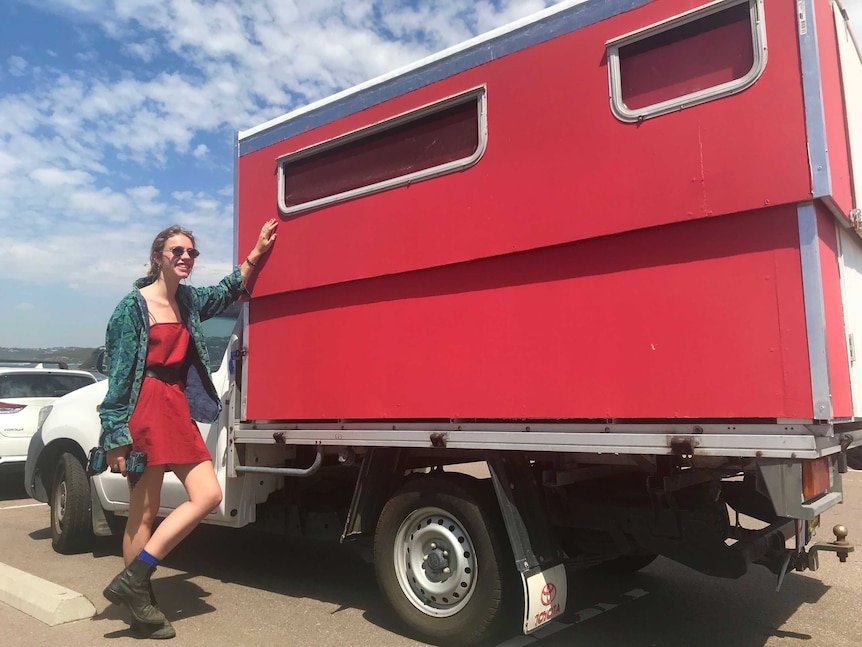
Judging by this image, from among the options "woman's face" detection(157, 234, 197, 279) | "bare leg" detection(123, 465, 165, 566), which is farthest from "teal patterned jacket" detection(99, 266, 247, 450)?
"bare leg" detection(123, 465, 165, 566)

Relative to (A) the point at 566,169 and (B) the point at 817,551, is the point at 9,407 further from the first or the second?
(B) the point at 817,551

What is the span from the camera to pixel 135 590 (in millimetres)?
3611

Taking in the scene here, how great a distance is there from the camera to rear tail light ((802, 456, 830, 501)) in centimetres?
272

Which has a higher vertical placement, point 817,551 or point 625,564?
point 817,551

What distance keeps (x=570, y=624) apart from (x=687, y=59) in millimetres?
3076

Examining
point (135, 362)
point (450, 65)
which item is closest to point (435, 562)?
point (135, 362)

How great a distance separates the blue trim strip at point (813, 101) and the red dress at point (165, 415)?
10.5ft

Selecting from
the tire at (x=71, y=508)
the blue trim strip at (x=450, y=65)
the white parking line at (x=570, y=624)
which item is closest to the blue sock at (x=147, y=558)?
the white parking line at (x=570, y=624)

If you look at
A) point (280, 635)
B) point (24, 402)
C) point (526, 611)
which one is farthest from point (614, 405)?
point (24, 402)

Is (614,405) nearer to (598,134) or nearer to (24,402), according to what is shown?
(598,134)

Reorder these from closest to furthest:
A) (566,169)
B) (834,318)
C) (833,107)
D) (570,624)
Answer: (834,318) → (833,107) → (566,169) → (570,624)

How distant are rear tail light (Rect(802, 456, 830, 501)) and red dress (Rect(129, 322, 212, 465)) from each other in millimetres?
2917

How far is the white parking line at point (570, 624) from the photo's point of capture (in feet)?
12.2

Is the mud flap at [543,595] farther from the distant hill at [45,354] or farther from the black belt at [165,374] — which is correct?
the distant hill at [45,354]
